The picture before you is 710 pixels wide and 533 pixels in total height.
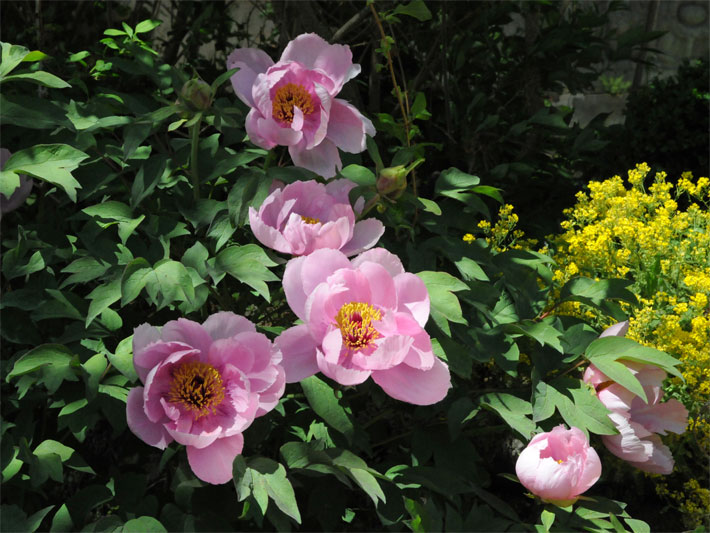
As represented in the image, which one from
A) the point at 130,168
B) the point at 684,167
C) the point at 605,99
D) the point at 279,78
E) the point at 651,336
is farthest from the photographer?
the point at 605,99

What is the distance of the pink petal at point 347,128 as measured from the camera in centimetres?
127

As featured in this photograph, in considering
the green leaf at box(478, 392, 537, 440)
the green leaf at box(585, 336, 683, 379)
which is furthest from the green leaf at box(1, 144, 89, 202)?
the green leaf at box(585, 336, 683, 379)

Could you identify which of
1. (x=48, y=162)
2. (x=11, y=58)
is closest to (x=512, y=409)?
(x=48, y=162)

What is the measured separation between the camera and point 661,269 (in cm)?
162

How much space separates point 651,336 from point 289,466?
2.59 ft

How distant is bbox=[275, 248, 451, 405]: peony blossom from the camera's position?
39.8 inches

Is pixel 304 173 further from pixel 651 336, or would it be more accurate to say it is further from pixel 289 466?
pixel 651 336

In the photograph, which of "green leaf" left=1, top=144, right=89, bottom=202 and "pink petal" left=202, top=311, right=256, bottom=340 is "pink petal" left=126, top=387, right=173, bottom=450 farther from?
"green leaf" left=1, top=144, right=89, bottom=202

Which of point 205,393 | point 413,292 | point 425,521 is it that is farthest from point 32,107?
point 425,521

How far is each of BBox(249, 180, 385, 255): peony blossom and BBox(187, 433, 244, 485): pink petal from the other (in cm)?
27

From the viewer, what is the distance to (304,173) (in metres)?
1.23

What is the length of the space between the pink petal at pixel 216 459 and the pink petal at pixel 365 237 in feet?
1.01

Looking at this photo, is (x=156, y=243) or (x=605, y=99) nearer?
(x=156, y=243)

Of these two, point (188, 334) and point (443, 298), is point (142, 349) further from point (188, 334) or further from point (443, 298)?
point (443, 298)
